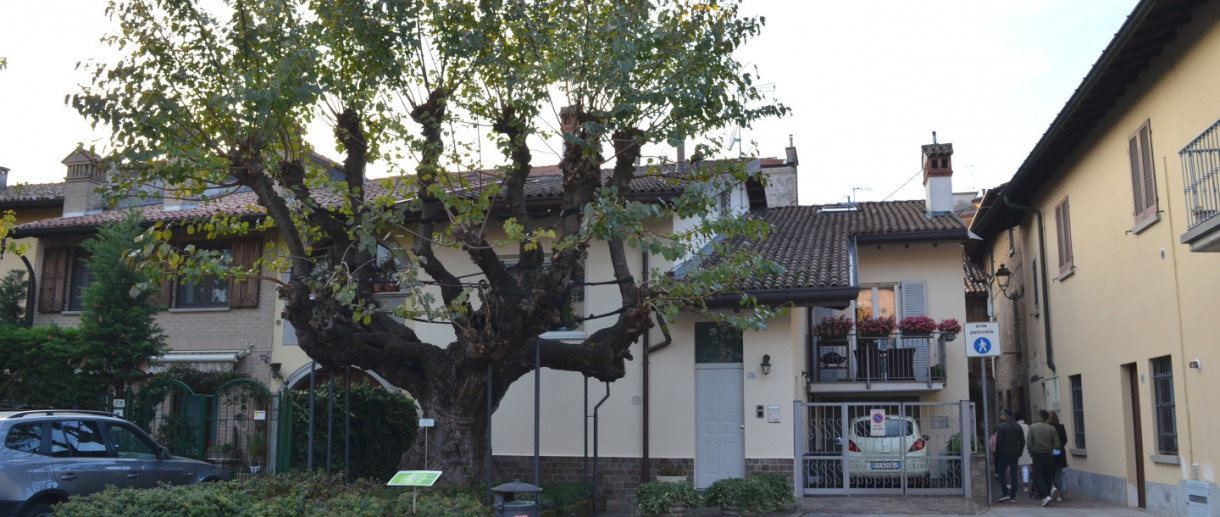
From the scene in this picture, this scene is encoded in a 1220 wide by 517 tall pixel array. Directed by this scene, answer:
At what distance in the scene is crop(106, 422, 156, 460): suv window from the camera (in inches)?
495

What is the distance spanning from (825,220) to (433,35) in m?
13.0

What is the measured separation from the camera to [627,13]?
40.3 ft

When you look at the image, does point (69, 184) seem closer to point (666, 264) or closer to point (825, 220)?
point (666, 264)

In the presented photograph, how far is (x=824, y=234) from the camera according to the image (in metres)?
21.5

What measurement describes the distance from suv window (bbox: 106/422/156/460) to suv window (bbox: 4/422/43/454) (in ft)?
3.34

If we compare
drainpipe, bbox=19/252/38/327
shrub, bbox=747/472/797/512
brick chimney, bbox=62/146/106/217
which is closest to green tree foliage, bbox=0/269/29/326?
drainpipe, bbox=19/252/38/327

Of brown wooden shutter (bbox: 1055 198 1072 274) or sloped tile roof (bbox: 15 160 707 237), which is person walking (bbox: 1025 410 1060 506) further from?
sloped tile roof (bbox: 15 160 707 237)

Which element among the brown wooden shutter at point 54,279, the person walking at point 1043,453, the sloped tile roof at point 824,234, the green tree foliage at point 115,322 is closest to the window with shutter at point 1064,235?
the sloped tile roof at point 824,234

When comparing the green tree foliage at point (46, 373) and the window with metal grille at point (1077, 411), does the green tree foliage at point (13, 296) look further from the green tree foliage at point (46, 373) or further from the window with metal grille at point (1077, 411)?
the window with metal grille at point (1077, 411)

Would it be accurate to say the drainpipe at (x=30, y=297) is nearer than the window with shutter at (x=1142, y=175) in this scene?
No

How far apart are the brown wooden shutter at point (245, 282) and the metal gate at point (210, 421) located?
10.9 feet

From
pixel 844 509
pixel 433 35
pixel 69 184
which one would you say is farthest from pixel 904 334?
pixel 69 184

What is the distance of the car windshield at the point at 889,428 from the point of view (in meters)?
17.1

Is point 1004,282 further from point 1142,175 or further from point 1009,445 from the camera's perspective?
point 1142,175
